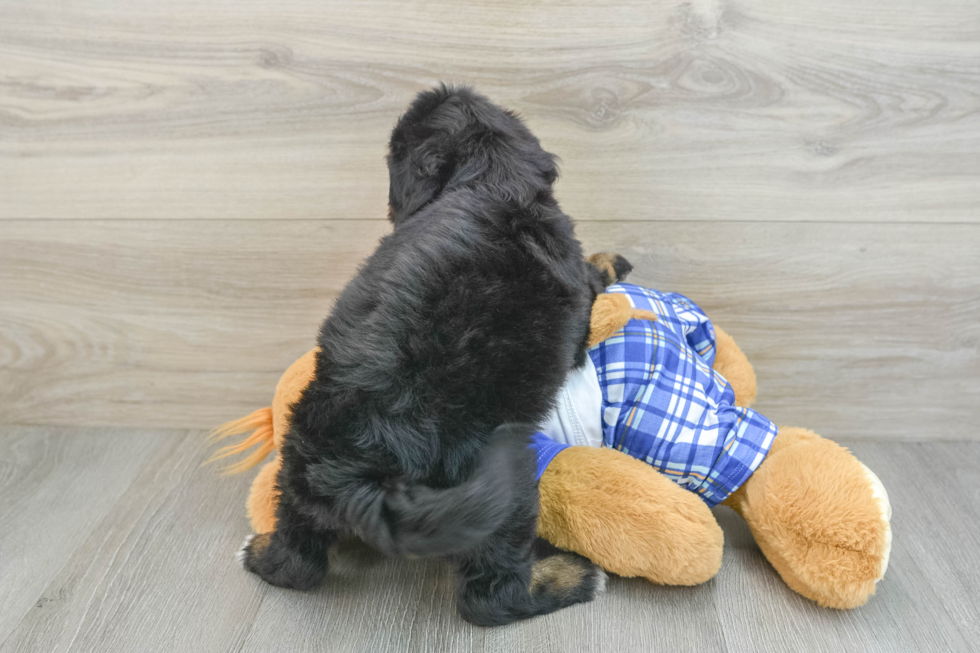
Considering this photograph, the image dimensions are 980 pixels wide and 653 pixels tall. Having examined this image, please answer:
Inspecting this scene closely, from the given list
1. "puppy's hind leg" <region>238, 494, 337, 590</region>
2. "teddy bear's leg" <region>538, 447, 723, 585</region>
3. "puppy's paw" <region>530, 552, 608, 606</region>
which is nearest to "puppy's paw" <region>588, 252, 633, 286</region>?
"teddy bear's leg" <region>538, 447, 723, 585</region>

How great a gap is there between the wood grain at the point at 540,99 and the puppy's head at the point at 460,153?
24 cm

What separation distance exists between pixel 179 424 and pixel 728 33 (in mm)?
1277

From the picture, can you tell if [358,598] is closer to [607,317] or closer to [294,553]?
[294,553]

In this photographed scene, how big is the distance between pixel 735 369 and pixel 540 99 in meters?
0.57

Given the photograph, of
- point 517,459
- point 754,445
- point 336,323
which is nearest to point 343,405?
point 336,323

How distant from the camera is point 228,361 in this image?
1283 mm

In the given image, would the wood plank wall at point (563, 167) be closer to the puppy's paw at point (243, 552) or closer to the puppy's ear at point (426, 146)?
the puppy's ear at point (426, 146)

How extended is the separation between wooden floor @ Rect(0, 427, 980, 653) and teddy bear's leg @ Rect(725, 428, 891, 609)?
5cm

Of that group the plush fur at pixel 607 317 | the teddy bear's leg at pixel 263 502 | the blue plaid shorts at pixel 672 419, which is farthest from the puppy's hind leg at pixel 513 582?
the teddy bear's leg at pixel 263 502

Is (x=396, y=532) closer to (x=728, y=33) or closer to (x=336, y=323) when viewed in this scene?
(x=336, y=323)

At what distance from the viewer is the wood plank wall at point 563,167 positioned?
108cm

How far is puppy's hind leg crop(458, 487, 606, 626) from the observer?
78 cm

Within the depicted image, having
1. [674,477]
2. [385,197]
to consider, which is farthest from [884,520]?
[385,197]

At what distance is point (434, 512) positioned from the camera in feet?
2.22
